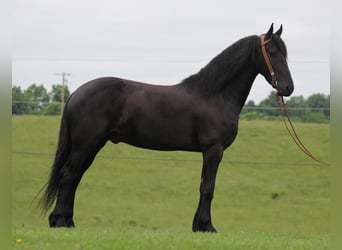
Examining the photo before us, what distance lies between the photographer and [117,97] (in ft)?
27.0

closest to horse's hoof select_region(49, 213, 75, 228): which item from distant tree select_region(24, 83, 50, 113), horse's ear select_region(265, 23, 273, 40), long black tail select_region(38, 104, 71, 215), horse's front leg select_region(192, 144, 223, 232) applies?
long black tail select_region(38, 104, 71, 215)

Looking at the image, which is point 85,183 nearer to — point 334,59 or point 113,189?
point 113,189

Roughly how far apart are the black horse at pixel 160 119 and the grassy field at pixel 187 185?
9.04m

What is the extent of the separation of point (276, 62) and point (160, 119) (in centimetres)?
176

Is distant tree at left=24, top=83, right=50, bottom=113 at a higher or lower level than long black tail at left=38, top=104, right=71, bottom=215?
higher

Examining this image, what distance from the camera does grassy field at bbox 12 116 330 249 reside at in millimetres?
18875

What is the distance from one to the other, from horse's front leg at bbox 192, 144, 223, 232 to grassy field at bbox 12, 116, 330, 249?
909cm

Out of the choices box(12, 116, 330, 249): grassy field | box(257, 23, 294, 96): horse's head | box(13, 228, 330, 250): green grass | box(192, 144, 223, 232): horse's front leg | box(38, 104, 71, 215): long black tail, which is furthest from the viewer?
box(12, 116, 330, 249): grassy field

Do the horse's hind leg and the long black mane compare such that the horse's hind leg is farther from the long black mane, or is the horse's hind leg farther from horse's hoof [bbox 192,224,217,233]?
horse's hoof [bbox 192,224,217,233]

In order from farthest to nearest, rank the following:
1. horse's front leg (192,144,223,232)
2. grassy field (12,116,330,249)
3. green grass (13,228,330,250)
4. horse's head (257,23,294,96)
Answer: grassy field (12,116,330,249), horse's head (257,23,294,96), horse's front leg (192,144,223,232), green grass (13,228,330,250)

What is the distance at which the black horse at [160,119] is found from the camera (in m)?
8.16

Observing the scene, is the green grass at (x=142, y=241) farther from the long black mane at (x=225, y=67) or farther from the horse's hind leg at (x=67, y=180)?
the long black mane at (x=225, y=67)

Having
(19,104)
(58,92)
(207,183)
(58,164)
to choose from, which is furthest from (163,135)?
(19,104)

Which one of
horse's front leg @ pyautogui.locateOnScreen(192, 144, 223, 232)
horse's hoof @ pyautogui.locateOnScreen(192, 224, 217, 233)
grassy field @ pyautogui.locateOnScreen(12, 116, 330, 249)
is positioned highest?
horse's front leg @ pyautogui.locateOnScreen(192, 144, 223, 232)
